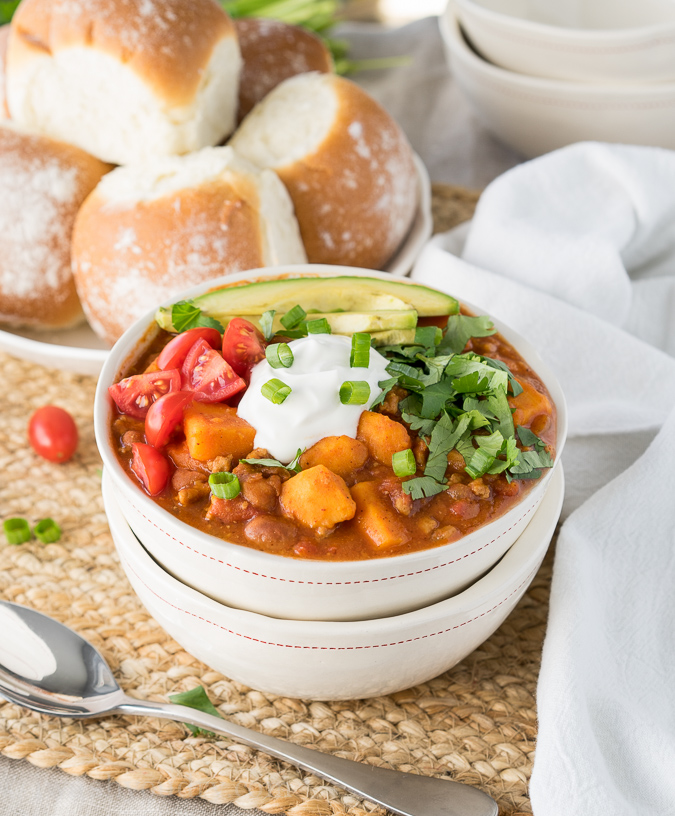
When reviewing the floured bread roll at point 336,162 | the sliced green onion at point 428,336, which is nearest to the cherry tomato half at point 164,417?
the sliced green onion at point 428,336

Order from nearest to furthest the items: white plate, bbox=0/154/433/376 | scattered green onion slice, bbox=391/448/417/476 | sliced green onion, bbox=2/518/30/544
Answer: scattered green onion slice, bbox=391/448/417/476, sliced green onion, bbox=2/518/30/544, white plate, bbox=0/154/433/376

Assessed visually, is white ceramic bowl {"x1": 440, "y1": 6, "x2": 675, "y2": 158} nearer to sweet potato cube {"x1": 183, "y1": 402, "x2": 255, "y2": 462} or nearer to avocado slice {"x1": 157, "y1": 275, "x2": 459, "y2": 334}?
avocado slice {"x1": 157, "y1": 275, "x2": 459, "y2": 334}

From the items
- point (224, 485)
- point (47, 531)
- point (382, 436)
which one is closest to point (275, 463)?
point (224, 485)

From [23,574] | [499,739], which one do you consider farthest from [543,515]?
[23,574]

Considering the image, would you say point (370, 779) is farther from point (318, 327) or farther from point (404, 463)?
point (318, 327)

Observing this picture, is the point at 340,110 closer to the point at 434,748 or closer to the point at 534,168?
the point at 534,168

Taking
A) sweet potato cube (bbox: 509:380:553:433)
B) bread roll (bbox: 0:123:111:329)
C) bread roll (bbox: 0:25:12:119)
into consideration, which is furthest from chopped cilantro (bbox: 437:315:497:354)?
bread roll (bbox: 0:25:12:119)
